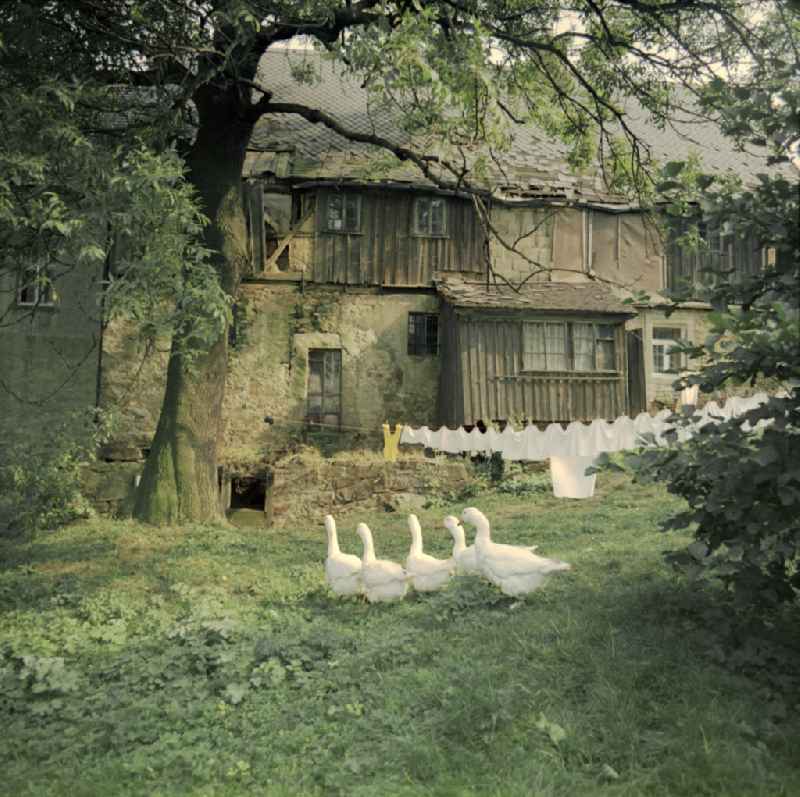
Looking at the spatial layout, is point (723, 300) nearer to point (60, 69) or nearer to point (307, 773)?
point (307, 773)

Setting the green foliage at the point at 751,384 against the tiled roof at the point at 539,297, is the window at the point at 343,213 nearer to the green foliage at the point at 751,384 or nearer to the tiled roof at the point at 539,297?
the tiled roof at the point at 539,297

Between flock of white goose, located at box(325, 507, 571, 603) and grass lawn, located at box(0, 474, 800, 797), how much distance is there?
0.54 ft

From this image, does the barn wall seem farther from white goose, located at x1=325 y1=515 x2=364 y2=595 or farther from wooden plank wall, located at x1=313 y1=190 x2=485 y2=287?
white goose, located at x1=325 y1=515 x2=364 y2=595

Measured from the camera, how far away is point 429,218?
2183cm

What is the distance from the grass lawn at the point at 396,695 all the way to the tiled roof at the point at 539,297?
12.0 meters

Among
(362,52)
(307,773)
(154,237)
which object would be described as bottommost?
(307,773)

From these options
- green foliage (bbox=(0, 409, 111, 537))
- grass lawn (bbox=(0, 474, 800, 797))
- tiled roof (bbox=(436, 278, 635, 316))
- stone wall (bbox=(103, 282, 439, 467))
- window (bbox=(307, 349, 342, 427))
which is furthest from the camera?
window (bbox=(307, 349, 342, 427))

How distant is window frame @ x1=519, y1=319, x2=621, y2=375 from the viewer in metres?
20.3

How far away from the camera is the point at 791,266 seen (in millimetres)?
5020

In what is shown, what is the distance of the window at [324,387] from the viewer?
68.6 feet

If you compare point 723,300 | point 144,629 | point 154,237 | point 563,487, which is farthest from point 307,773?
point 563,487

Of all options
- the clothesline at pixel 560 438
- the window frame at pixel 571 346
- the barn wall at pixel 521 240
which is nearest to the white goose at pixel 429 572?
the clothesline at pixel 560 438

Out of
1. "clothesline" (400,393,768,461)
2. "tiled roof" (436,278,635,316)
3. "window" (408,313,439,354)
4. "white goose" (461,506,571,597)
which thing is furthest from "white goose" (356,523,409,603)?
"window" (408,313,439,354)

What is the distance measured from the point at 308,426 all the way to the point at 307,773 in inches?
639
